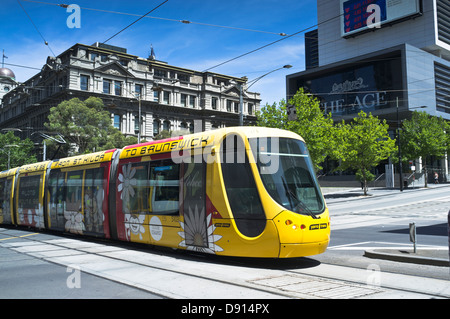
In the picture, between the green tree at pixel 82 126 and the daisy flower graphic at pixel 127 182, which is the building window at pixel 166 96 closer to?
the green tree at pixel 82 126

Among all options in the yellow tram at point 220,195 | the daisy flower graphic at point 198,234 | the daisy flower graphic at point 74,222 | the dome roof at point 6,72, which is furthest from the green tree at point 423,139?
the dome roof at point 6,72

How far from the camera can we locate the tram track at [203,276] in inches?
236

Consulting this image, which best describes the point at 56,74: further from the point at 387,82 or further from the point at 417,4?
the point at 417,4

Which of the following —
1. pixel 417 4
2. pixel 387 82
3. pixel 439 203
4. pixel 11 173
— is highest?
pixel 417 4

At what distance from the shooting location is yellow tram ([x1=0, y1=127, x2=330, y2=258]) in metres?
7.88

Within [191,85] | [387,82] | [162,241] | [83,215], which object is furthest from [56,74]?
[162,241]

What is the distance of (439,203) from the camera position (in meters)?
28.6

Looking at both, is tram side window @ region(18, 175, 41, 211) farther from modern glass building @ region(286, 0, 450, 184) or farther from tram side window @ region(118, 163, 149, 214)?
modern glass building @ region(286, 0, 450, 184)

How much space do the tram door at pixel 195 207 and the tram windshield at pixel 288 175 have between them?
1.44 m

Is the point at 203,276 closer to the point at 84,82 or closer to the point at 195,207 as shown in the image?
the point at 195,207

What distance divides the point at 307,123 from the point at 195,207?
26.7 metres

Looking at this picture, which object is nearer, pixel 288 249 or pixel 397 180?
pixel 288 249

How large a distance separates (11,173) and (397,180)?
45.1m
